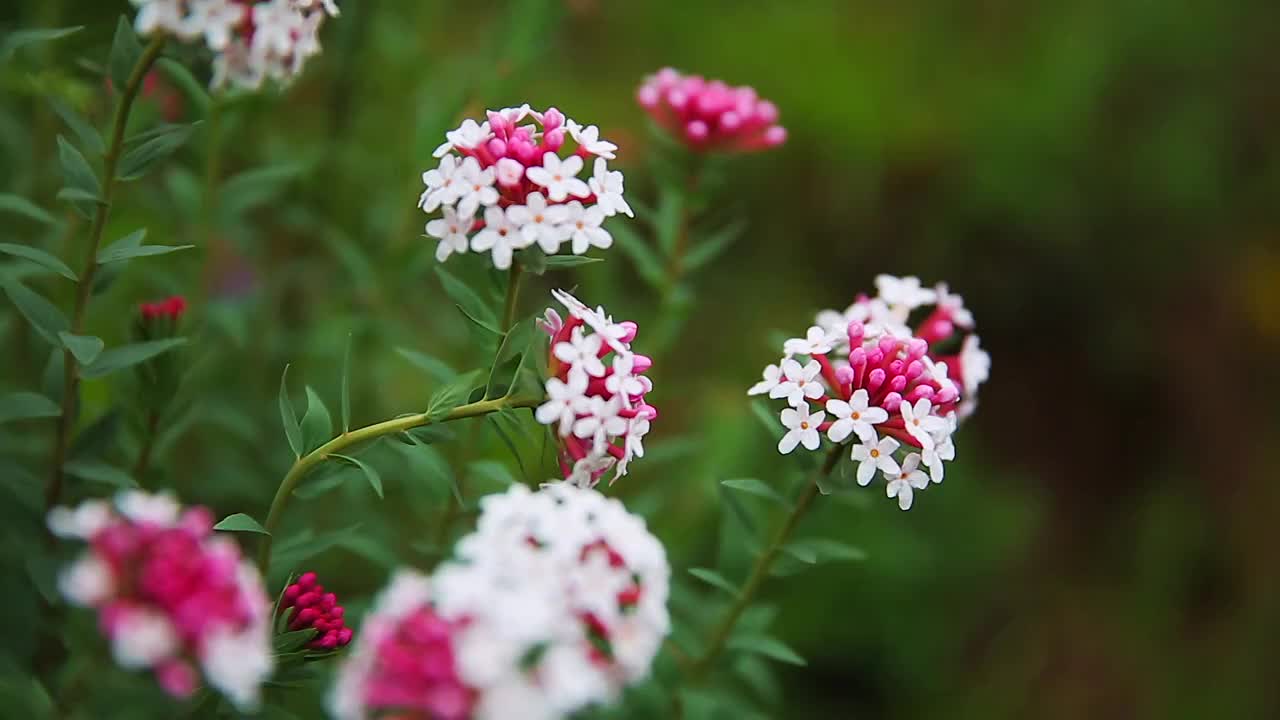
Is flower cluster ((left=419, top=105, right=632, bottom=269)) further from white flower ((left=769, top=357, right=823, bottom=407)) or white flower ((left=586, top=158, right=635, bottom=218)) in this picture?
white flower ((left=769, top=357, right=823, bottom=407))

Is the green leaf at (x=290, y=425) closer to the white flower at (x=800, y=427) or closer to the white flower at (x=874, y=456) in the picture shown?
the white flower at (x=800, y=427)

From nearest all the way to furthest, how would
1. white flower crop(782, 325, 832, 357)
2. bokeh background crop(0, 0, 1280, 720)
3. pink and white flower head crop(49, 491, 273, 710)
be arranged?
pink and white flower head crop(49, 491, 273, 710), white flower crop(782, 325, 832, 357), bokeh background crop(0, 0, 1280, 720)

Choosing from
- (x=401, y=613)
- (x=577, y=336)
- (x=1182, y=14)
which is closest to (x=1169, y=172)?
(x=1182, y=14)

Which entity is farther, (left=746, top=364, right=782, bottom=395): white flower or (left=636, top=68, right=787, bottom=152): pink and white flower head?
(left=636, top=68, right=787, bottom=152): pink and white flower head

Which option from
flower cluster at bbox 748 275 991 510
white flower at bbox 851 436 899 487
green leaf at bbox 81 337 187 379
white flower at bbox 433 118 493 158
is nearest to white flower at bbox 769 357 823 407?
flower cluster at bbox 748 275 991 510

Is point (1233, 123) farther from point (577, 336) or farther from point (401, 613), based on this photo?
point (401, 613)

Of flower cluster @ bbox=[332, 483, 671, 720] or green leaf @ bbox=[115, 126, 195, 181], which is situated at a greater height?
green leaf @ bbox=[115, 126, 195, 181]
